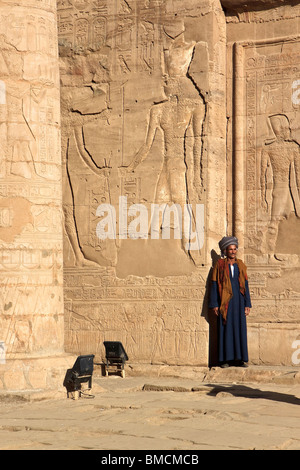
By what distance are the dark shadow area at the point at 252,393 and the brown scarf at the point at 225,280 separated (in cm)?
123

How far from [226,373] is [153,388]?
966 mm

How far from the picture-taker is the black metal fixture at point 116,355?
33.2 feet

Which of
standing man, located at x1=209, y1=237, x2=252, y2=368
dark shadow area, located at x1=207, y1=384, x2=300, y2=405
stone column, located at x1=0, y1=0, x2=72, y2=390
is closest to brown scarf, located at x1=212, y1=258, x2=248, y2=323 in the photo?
standing man, located at x1=209, y1=237, x2=252, y2=368

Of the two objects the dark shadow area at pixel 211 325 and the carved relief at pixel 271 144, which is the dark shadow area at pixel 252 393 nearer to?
the dark shadow area at pixel 211 325

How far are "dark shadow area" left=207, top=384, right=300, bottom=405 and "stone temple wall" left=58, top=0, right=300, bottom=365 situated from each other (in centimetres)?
141

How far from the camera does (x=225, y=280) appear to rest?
1003 centimetres

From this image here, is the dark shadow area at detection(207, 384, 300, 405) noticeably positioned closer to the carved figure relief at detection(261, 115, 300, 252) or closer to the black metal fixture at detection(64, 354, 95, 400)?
the black metal fixture at detection(64, 354, 95, 400)

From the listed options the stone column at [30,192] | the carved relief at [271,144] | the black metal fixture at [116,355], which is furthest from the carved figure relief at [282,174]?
the stone column at [30,192]

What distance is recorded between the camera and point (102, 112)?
11023mm

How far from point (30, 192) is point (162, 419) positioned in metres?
2.76

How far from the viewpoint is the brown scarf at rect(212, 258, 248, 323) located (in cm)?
1001

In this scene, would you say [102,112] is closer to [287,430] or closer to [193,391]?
[193,391]

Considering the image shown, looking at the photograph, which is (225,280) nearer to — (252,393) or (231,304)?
(231,304)
